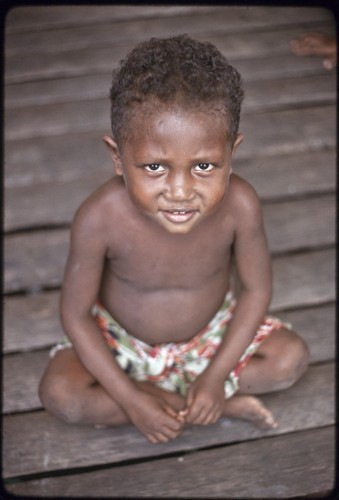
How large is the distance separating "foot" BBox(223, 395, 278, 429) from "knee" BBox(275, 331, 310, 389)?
0.08 m

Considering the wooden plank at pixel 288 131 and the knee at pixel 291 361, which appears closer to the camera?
the knee at pixel 291 361

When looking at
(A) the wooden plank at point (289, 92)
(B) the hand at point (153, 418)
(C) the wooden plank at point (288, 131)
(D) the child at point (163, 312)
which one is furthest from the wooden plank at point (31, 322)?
(A) the wooden plank at point (289, 92)

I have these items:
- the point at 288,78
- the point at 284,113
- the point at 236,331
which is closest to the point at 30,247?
the point at 236,331

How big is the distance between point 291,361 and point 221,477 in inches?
12.0

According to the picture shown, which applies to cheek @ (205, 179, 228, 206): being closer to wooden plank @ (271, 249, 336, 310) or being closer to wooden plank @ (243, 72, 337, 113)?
wooden plank @ (271, 249, 336, 310)

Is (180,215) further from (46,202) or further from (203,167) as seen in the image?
(46,202)

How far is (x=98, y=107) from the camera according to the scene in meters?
2.57

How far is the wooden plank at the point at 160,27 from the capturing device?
2.91 metres

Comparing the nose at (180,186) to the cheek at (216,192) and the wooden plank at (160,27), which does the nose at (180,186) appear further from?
the wooden plank at (160,27)

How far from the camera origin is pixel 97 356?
150 cm

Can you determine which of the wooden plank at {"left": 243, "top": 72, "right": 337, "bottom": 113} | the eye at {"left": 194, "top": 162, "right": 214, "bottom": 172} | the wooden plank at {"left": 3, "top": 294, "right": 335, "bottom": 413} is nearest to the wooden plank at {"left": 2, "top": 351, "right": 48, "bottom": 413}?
the wooden plank at {"left": 3, "top": 294, "right": 335, "bottom": 413}

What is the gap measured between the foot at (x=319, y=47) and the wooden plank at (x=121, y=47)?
49 mm

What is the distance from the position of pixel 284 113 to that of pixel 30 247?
1106mm

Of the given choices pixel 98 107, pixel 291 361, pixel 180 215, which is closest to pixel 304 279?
pixel 291 361
